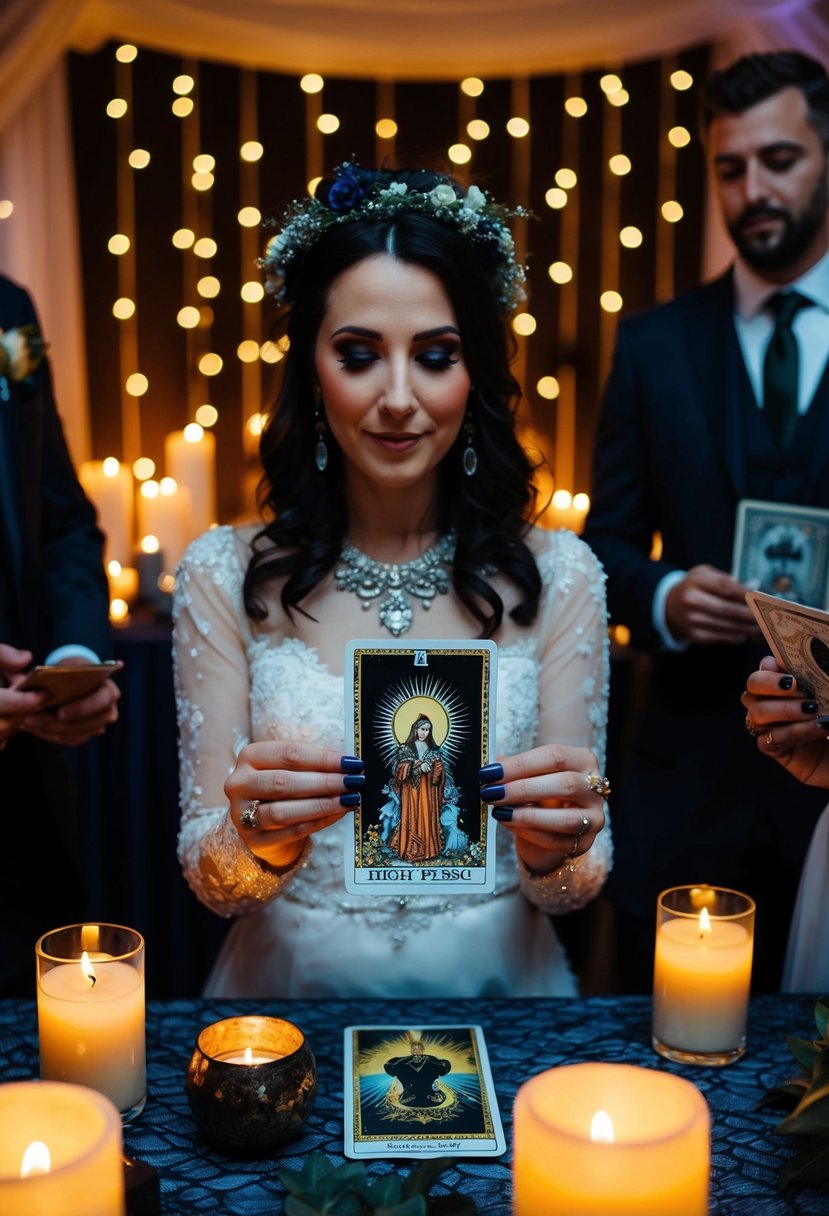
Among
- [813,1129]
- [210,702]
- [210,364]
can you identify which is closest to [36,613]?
[210,702]

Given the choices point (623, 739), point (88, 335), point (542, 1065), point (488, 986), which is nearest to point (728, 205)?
point (623, 739)

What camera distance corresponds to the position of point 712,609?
271 cm

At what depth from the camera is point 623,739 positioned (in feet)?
12.7

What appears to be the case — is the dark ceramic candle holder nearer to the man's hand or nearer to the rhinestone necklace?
the rhinestone necklace

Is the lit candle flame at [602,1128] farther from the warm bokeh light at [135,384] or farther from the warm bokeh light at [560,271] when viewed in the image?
the warm bokeh light at [560,271]

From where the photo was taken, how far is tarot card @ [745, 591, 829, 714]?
1.54m

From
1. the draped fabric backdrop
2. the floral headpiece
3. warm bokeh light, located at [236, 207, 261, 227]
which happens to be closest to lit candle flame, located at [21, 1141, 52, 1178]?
the floral headpiece

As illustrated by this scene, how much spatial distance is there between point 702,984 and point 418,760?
46 cm

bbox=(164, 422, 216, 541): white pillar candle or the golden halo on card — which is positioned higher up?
bbox=(164, 422, 216, 541): white pillar candle

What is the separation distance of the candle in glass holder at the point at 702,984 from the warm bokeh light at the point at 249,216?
4.55 meters

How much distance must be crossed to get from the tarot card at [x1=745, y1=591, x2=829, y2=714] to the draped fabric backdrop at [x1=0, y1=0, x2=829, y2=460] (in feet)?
11.7

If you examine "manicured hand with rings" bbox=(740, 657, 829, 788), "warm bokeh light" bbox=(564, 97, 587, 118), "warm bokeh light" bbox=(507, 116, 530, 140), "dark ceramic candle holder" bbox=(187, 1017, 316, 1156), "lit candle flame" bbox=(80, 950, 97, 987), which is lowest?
"dark ceramic candle holder" bbox=(187, 1017, 316, 1156)

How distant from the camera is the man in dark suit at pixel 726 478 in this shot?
9.45ft

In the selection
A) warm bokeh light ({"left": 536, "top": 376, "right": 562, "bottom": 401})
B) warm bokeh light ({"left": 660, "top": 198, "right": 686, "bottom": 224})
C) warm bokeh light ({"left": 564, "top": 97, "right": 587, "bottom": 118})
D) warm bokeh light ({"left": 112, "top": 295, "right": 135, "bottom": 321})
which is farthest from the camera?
warm bokeh light ({"left": 536, "top": 376, "right": 562, "bottom": 401})
